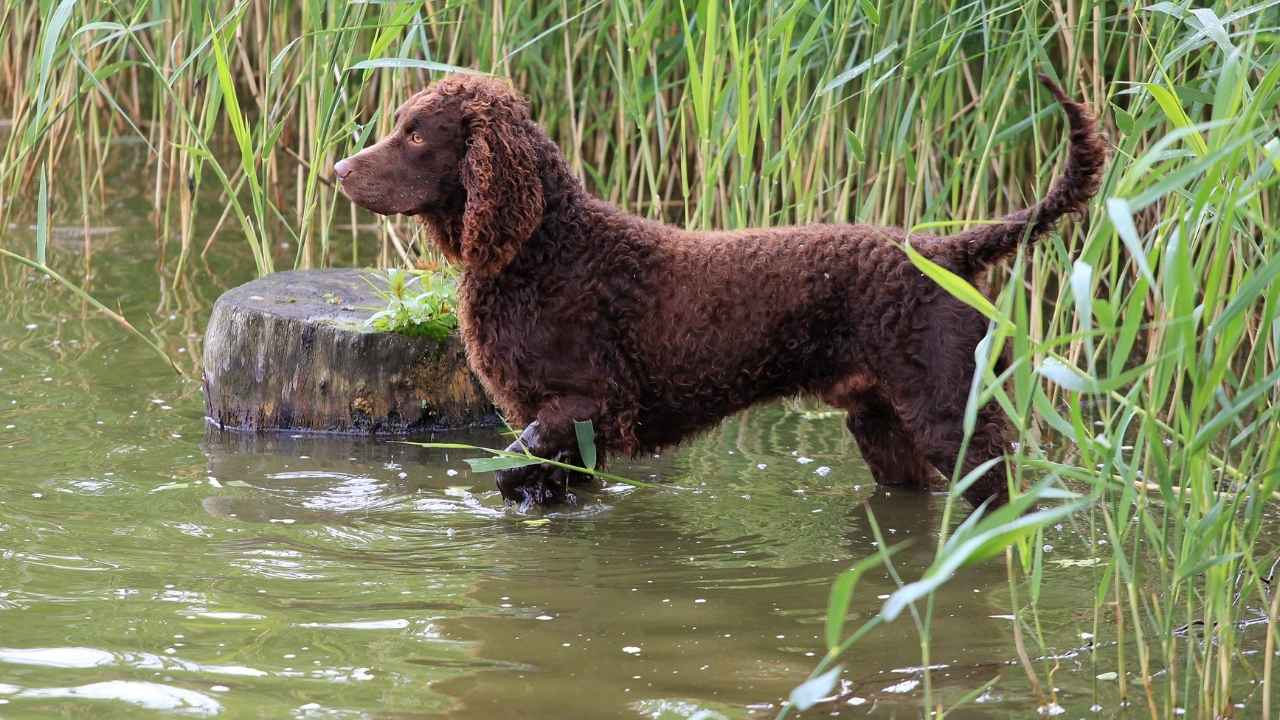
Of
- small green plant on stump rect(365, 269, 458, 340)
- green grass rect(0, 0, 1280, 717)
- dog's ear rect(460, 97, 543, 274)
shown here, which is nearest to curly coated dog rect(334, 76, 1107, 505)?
dog's ear rect(460, 97, 543, 274)

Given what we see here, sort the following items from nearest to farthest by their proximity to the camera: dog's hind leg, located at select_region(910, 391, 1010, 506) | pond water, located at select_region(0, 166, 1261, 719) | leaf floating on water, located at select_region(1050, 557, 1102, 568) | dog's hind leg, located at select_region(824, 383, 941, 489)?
pond water, located at select_region(0, 166, 1261, 719) → leaf floating on water, located at select_region(1050, 557, 1102, 568) → dog's hind leg, located at select_region(910, 391, 1010, 506) → dog's hind leg, located at select_region(824, 383, 941, 489)

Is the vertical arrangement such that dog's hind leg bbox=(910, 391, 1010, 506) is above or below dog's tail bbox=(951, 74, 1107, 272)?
below

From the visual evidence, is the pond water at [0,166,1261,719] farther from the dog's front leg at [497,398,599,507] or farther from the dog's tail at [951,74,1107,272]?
the dog's tail at [951,74,1107,272]

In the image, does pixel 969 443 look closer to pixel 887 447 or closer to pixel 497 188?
pixel 887 447

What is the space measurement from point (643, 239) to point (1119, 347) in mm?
1927

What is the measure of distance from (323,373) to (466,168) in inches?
46.0

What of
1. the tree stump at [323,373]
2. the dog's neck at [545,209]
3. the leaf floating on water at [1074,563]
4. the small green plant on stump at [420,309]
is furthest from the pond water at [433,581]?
the dog's neck at [545,209]

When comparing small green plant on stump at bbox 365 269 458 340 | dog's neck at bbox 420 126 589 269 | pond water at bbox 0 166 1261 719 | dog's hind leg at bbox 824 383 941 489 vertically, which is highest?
dog's neck at bbox 420 126 589 269

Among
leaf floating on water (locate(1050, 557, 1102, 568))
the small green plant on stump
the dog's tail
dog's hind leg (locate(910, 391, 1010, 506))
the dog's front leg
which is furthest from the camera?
the small green plant on stump

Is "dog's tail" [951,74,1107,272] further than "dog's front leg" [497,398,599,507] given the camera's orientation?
No

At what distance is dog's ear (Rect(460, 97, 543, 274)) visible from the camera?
384 centimetres

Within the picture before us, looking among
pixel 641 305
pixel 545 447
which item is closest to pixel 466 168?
pixel 641 305

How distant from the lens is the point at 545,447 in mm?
3951

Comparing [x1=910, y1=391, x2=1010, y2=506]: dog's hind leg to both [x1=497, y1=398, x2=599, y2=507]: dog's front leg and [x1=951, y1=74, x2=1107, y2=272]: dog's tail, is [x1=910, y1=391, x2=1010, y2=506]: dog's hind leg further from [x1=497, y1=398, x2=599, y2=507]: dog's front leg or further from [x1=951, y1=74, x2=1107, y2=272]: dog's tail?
[x1=497, y1=398, x2=599, y2=507]: dog's front leg
